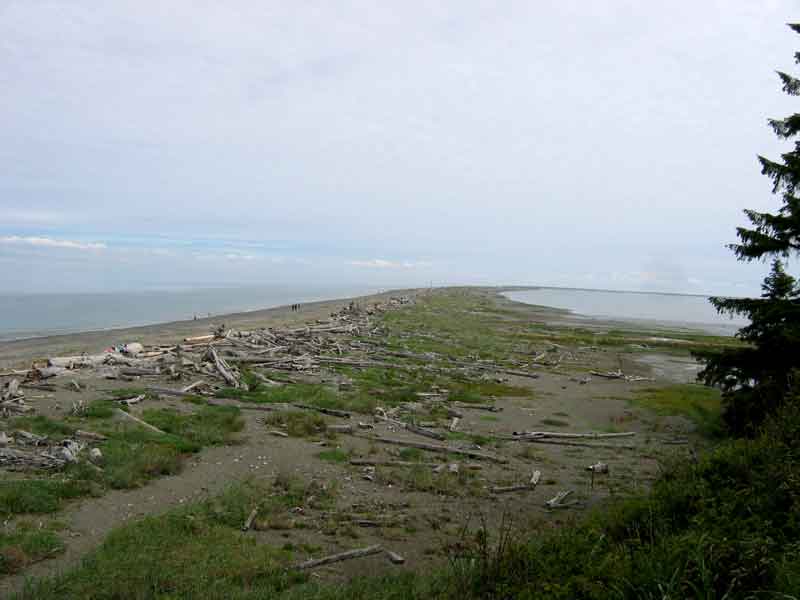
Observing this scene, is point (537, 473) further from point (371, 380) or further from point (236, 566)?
point (371, 380)

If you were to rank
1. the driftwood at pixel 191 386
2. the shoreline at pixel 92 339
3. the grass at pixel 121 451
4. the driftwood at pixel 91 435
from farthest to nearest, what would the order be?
the shoreline at pixel 92 339
the driftwood at pixel 191 386
the driftwood at pixel 91 435
the grass at pixel 121 451

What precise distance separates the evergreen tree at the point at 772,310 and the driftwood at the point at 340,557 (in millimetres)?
9870

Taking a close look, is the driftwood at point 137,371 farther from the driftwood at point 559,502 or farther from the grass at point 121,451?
the driftwood at point 559,502

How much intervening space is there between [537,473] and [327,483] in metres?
5.25

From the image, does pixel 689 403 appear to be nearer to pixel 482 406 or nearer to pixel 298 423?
pixel 482 406

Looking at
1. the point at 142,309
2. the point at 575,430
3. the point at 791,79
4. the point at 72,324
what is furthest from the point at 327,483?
the point at 142,309

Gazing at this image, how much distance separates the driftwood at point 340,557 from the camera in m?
7.39

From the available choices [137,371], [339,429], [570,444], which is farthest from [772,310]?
[137,371]

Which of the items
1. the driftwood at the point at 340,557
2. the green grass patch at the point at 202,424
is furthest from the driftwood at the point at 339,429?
the driftwood at the point at 340,557

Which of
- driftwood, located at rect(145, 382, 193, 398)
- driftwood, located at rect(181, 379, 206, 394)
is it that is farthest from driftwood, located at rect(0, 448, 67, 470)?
driftwood, located at rect(181, 379, 206, 394)

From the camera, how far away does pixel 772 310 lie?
12.9 meters

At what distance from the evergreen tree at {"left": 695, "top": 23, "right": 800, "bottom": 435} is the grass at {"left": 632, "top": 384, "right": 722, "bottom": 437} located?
Answer: 12.1ft

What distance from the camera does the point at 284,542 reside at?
824 centimetres

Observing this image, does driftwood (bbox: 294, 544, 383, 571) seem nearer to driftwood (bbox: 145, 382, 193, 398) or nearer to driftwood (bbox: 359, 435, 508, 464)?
driftwood (bbox: 359, 435, 508, 464)
